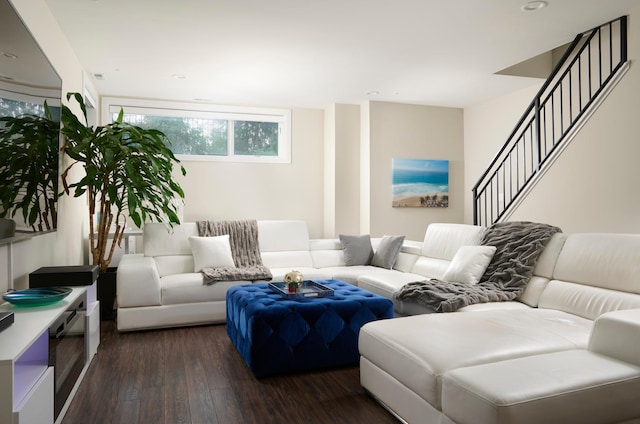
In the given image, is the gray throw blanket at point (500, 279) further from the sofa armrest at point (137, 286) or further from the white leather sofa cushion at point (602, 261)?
the sofa armrest at point (137, 286)

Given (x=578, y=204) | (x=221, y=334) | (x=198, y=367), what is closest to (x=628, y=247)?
(x=578, y=204)

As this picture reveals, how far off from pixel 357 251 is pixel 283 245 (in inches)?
34.2

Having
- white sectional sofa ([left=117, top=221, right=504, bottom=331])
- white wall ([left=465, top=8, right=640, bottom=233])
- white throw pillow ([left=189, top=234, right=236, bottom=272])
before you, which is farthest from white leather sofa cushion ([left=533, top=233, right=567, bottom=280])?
white throw pillow ([left=189, top=234, right=236, bottom=272])

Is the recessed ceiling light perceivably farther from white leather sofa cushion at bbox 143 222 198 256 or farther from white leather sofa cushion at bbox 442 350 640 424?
white leather sofa cushion at bbox 143 222 198 256

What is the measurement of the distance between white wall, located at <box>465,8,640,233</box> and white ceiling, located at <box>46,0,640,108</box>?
69cm

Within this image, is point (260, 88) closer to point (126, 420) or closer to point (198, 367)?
point (198, 367)

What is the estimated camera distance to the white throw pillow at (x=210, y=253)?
182 inches

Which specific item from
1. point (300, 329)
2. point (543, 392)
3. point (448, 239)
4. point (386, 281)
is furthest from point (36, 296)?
point (448, 239)

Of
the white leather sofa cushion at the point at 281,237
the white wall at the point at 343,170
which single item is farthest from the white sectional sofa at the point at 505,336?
the white wall at the point at 343,170

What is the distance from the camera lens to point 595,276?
2869 mm

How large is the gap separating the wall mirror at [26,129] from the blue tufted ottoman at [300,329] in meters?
1.39

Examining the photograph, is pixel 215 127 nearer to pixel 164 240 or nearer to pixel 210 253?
pixel 164 240

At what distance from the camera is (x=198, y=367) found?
121 inches

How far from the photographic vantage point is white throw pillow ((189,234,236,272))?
182 inches
